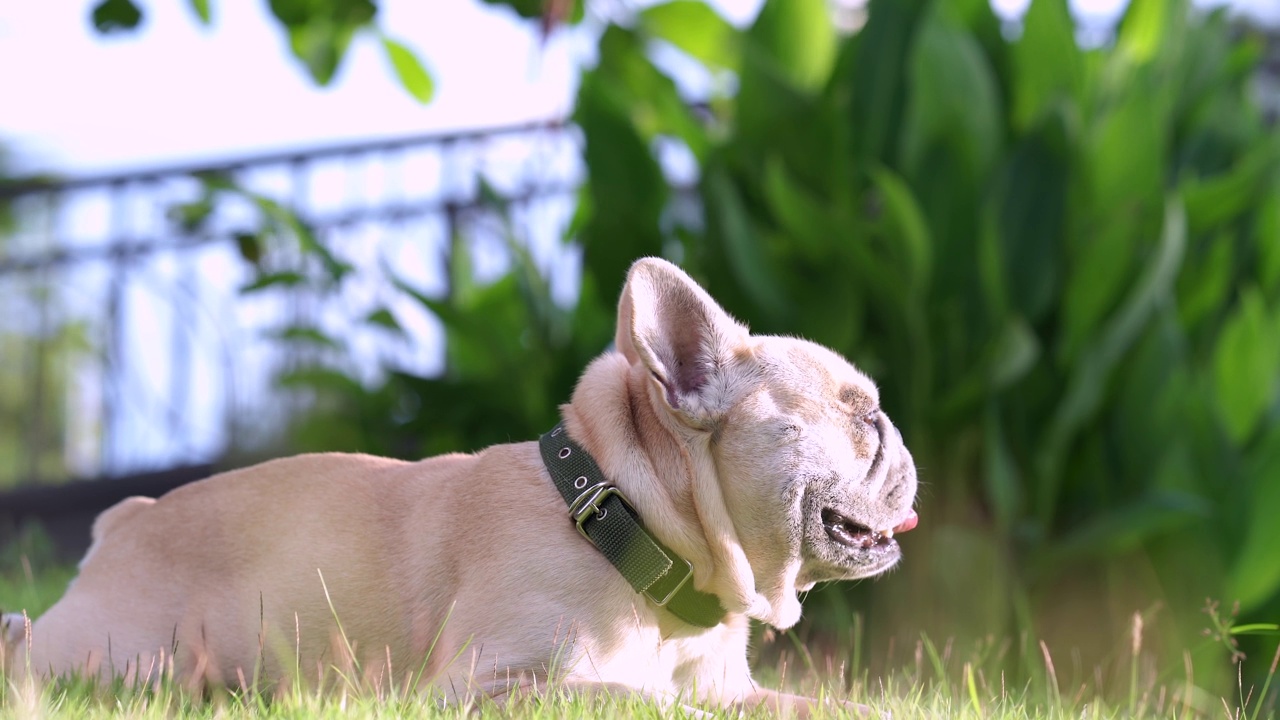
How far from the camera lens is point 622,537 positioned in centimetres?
212

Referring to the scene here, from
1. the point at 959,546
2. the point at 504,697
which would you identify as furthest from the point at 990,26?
the point at 504,697

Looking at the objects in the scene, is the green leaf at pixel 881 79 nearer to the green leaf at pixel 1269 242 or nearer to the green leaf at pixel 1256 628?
the green leaf at pixel 1269 242

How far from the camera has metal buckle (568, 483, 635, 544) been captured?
2.12 meters

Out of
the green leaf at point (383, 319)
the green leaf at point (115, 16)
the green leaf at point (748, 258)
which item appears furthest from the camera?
the green leaf at point (383, 319)

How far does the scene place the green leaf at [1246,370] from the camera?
3803 mm

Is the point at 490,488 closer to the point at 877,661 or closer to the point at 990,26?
the point at 877,661

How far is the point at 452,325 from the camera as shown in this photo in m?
4.67

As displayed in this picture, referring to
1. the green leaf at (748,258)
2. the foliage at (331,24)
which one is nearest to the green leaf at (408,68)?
the foliage at (331,24)

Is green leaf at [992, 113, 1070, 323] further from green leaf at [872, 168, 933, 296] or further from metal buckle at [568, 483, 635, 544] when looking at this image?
metal buckle at [568, 483, 635, 544]

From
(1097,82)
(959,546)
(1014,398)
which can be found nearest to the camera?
(959,546)

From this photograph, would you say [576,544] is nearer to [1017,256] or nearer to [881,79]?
[1017,256]

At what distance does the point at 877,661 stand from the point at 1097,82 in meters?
2.45

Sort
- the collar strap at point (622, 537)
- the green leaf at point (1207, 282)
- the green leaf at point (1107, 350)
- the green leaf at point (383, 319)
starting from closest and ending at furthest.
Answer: the collar strap at point (622, 537) → the green leaf at point (1107, 350) → the green leaf at point (1207, 282) → the green leaf at point (383, 319)

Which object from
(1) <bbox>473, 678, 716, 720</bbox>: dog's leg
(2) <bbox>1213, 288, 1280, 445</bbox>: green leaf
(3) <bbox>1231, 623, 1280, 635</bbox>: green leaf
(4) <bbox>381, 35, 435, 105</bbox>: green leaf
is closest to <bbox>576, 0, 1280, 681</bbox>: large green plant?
(2) <bbox>1213, 288, 1280, 445</bbox>: green leaf
